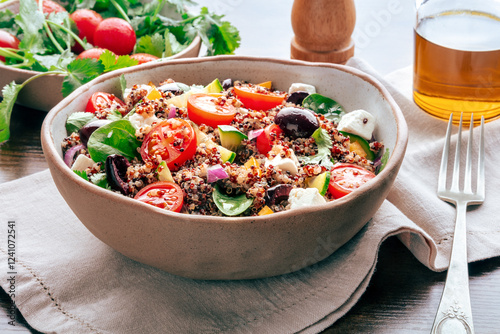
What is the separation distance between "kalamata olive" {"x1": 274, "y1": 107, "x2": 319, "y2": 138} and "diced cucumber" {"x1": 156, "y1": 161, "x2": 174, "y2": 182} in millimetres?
399

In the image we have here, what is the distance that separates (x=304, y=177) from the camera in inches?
58.1

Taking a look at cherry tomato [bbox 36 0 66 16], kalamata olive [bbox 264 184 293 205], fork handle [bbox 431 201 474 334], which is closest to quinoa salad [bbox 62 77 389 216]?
kalamata olive [bbox 264 184 293 205]

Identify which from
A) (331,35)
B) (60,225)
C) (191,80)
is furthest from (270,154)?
(331,35)

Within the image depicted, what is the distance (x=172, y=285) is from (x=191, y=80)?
85 cm

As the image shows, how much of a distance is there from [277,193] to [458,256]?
1.77ft

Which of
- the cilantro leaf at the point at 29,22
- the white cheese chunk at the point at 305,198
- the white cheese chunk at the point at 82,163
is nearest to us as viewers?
the white cheese chunk at the point at 305,198

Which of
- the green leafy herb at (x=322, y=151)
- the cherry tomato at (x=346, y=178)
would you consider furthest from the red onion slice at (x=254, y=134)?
the cherry tomato at (x=346, y=178)

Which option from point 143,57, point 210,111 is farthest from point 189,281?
point 143,57

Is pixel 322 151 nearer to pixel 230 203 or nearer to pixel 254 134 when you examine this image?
pixel 254 134

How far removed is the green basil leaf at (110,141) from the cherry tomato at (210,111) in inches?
8.4

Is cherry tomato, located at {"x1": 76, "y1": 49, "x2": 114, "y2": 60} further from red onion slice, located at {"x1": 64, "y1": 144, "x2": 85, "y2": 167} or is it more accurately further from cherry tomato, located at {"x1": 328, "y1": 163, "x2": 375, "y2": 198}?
cherry tomato, located at {"x1": 328, "y1": 163, "x2": 375, "y2": 198}

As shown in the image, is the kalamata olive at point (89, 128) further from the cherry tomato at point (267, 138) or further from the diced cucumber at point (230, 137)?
the cherry tomato at point (267, 138)

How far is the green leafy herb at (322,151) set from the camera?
1.56 m

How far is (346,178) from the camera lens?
149 cm
